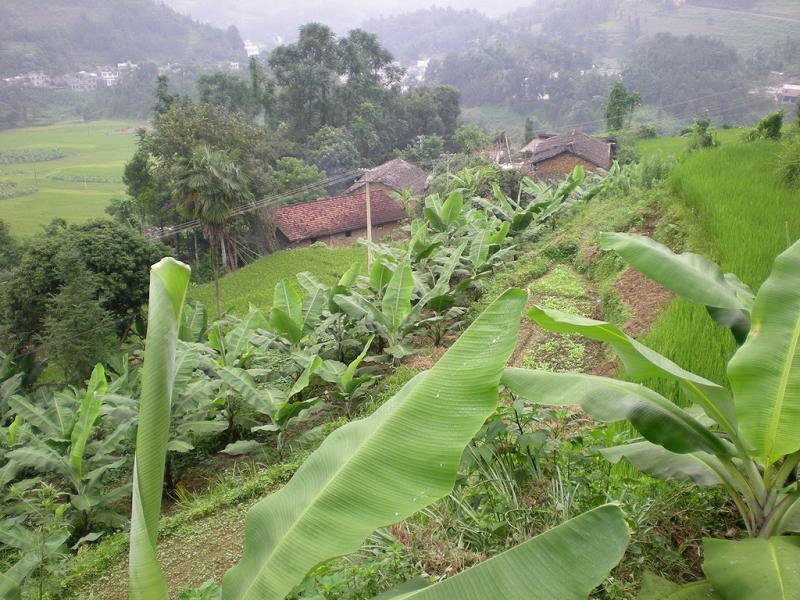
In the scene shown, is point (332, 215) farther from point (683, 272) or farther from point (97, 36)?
point (97, 36)

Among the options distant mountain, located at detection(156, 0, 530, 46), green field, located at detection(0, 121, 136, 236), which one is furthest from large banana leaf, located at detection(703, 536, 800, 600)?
distant mountain, located at detection(156, 0, 530, 46)

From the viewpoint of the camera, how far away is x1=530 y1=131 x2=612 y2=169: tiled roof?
82.3ft

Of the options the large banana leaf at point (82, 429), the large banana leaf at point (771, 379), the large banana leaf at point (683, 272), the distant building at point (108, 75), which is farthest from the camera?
the distant building at point (108, 75)

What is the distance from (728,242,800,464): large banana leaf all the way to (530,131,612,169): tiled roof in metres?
25.0

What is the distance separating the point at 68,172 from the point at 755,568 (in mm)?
54098

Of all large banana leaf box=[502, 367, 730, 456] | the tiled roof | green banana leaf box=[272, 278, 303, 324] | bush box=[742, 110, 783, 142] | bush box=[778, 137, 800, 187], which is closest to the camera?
large banana leaf box=[502, 367, 730, 456]

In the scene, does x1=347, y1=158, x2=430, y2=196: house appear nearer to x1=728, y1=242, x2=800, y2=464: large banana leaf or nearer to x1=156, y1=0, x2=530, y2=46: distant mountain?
x1=728, y1=242, x2=800, y2=464: large banana leaf

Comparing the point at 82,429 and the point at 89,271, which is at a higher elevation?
the point at 82,429

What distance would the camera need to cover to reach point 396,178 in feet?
89.8

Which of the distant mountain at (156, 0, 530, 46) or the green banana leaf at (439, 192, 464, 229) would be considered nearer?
the green banana leaf at (439, 192, 464, 229)

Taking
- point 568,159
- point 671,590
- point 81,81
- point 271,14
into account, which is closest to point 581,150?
point 568,159

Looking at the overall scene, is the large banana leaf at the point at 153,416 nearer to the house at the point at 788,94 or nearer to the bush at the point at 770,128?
the bush at the point at 770,128

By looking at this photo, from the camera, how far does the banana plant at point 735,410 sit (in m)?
1.34

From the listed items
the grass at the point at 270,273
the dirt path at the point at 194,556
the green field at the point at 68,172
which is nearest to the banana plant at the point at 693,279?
the dirt path at the point at 194,556
